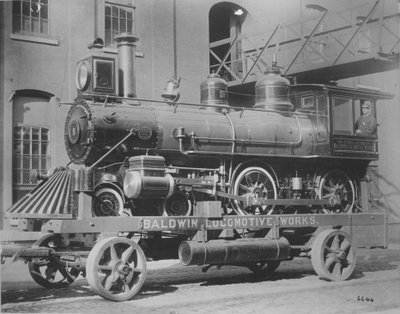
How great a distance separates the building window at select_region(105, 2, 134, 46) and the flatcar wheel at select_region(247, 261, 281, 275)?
764cm

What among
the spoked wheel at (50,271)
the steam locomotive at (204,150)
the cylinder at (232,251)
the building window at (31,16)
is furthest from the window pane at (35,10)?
the cylinder at (232,251)

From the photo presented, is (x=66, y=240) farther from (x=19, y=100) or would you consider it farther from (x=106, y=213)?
(x=19, y=100)

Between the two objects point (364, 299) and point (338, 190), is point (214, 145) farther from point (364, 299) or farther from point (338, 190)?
point (364, 299)

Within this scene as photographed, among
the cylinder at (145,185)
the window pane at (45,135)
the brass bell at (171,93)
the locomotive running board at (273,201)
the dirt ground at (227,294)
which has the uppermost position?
→ the brass bell at (171,93)

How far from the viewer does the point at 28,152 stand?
14078 millimetres

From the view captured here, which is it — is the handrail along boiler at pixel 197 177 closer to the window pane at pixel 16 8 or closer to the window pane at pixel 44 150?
the window pane at pixel 44 150

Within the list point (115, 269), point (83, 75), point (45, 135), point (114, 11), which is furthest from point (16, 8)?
point (115, 269)

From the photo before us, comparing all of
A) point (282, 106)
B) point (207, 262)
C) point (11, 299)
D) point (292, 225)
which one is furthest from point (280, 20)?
point (11, 299)

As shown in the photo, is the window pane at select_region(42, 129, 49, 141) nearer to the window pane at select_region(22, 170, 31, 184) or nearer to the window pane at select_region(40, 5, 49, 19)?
the window pane at select_region(22, 170, 31, 184)

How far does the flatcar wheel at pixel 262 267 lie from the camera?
34.8 feet

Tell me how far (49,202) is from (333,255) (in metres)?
4.62

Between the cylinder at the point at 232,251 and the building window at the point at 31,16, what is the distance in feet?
26.4

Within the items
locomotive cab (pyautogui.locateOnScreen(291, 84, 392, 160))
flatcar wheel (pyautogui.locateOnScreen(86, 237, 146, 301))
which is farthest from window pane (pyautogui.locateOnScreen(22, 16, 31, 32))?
flatcar wheel (pyautogui.locateOnScreen(86, 237, 146, 301))

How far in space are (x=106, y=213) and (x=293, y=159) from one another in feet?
11.9
